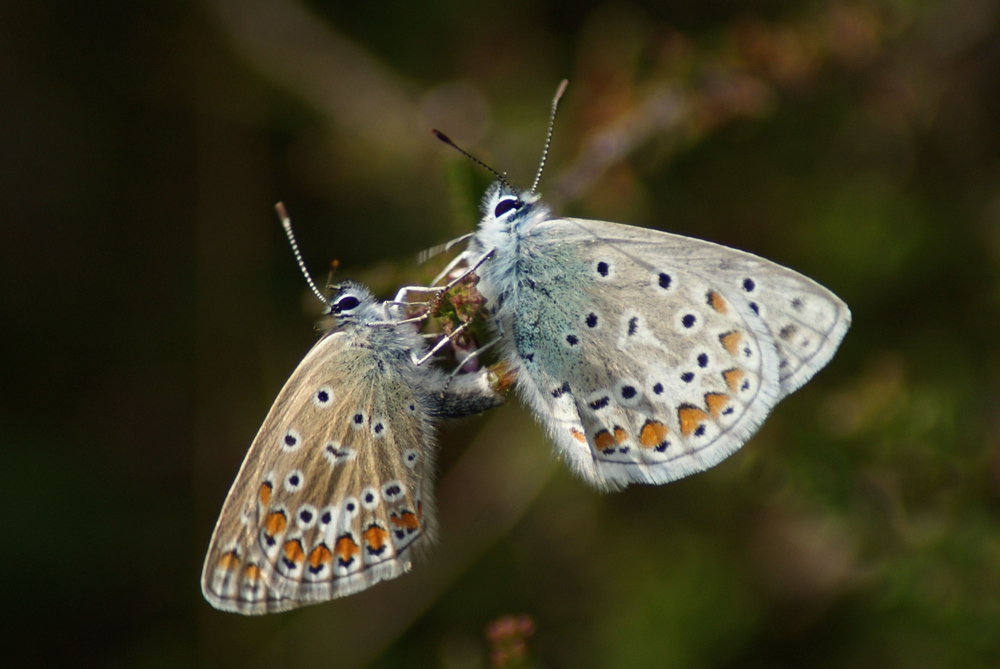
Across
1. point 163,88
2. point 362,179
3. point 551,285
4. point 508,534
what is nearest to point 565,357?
point 551,285

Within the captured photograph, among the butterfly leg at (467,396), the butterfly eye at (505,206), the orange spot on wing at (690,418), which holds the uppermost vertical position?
the butterfly eye at (505,206)

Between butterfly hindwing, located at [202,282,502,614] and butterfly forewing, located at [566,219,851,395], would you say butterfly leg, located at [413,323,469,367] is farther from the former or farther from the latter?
butterfly forewing, located at [566,219,851,395]

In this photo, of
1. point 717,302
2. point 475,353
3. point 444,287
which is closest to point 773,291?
point 717,302

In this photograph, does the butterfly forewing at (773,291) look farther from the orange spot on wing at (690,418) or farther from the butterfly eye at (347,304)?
the butterfly eye at (347,304)

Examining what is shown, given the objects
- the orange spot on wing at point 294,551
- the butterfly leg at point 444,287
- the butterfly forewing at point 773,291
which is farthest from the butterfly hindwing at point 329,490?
the butterfly forewing at point 773,291

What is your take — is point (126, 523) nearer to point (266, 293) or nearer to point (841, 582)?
point (266, 293)

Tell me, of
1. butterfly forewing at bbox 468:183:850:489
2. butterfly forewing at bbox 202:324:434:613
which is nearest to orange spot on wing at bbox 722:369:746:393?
butterfly forewing at bbox 468:183:850:489
